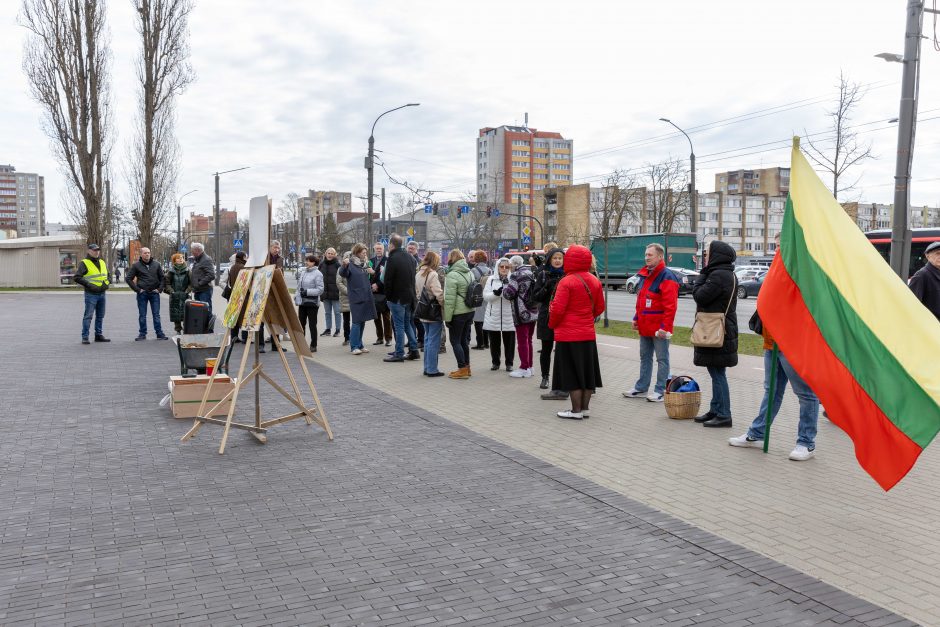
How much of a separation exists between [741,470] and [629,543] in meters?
2.05

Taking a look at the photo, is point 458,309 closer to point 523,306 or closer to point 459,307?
point 459,307

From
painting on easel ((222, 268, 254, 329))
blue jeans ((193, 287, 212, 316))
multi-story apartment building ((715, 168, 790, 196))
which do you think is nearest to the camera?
painting on easel ((222, 268, 254, 329))

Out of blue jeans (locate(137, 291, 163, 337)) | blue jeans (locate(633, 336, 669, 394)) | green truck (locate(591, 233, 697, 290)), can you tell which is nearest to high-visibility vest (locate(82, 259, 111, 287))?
blue jeans (locate(137, 291, 163, 337))

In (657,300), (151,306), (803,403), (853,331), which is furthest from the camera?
(151,306)

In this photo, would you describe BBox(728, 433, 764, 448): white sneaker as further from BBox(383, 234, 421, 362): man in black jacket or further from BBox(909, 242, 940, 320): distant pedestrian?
BBox(383, 234, 421, 362): man in black jacket

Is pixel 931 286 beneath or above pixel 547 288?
above

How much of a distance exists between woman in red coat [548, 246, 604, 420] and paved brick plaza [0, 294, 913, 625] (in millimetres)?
1385

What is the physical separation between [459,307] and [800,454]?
5.58 m

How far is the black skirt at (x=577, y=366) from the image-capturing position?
8492 mm

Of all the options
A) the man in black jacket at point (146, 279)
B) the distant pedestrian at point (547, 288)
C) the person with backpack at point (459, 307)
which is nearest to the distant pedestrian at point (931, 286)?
the distant pedestrian at point (547, 288)

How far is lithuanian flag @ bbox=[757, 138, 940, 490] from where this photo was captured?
197 inches

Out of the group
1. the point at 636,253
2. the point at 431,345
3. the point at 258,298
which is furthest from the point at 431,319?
the point at 636,253

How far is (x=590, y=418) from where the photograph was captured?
8.63 m

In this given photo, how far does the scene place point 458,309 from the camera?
11.4 metres
